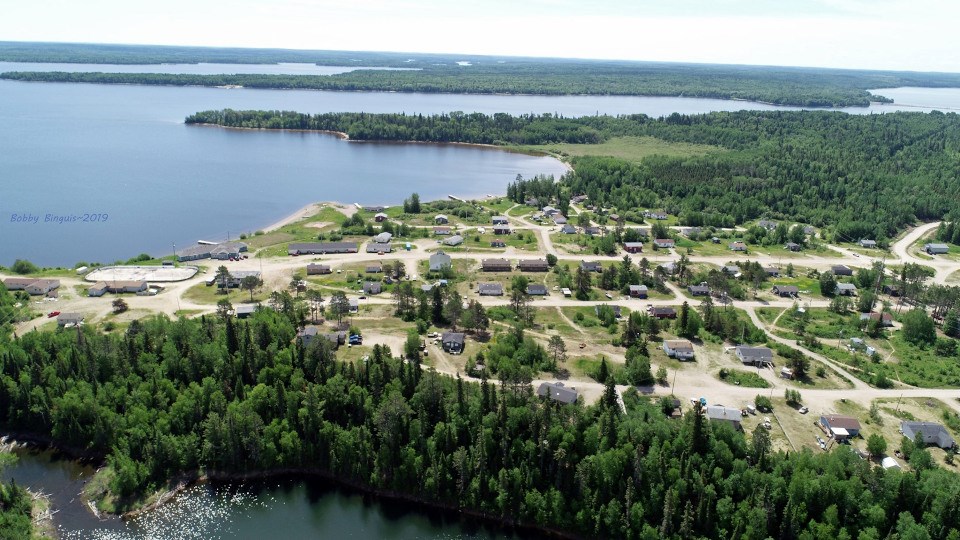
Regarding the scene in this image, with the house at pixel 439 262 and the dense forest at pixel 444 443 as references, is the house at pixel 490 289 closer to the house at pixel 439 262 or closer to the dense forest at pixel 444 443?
the house at pixel 439 262

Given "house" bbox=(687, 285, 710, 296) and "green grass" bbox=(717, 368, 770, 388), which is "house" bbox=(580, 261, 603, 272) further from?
"green grass" bbox=(717, 368, 770, 388)

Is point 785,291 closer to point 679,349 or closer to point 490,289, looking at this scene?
point 679,349

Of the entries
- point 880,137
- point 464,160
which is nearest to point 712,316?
point 464,160

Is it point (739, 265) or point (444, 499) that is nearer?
point (444, 499)

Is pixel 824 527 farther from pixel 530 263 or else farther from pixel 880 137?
pixel 880 137

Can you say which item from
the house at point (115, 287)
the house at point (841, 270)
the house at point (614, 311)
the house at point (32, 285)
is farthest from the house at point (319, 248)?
the house at point (841, 270)

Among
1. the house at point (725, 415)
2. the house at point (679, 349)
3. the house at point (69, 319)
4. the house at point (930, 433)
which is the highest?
the house at point (69, 319)

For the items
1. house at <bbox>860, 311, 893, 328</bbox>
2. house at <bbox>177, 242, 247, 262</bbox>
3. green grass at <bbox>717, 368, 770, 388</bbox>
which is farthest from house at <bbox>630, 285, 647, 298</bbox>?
house at <bbox>177, 242, 247, 262</bbox>
